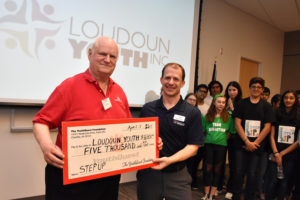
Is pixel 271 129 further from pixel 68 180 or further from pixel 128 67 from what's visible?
pixel 68 180

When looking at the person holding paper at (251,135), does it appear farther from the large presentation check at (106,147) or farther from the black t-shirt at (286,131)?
the large presentation check at (106,147)

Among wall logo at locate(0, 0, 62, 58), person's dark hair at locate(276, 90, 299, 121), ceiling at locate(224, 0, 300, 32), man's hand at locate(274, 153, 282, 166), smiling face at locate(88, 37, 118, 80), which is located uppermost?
ceiling at locate(224, 0, 300, 32)

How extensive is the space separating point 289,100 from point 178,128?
2.01 m

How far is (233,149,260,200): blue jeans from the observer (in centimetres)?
266

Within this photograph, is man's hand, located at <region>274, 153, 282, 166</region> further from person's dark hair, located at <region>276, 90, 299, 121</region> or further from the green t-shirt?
the green t-shirt

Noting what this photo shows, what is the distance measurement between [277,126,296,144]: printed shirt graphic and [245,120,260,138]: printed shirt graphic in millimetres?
302

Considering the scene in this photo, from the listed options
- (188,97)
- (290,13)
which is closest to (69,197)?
(188,97)

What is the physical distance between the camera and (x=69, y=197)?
4.02 feet

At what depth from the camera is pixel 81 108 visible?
1240 mm

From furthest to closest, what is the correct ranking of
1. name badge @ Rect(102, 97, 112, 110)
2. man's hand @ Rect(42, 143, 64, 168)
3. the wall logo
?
1. the wall logo
2. name badge @ Rect(102, 97, 112, 110)
3. man's hand @ Rect(42, 143, 64, 168)

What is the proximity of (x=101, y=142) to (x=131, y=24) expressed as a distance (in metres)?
→ 2.26

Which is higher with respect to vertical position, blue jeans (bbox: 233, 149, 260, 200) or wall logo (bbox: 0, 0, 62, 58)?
wall logo (bbox: 0, 0, 62, 58)

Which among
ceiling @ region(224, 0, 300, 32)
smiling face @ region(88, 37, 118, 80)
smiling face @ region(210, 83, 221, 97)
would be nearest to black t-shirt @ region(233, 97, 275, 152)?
smiling face @ region(210, 83, 221, 97)

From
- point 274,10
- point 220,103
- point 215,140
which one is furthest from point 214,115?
point 274,10
